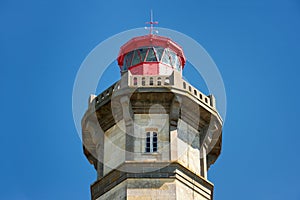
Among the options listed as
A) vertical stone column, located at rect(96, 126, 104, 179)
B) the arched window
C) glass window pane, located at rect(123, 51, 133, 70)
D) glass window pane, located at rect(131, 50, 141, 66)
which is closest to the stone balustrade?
vertical stone column, located at rect(96, 126, 104, 179)

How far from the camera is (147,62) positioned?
118 ft

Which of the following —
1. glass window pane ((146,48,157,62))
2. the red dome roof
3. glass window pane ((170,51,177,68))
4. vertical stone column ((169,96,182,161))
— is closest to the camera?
vertical stone column ((169,96,182,161))

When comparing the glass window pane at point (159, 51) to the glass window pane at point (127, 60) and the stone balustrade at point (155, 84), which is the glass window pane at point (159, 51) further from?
the stone balustrade at point (155, 84)

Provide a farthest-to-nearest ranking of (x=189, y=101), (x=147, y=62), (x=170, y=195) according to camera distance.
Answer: (x=147, y=62) < (x=189, y=101) < (x=170, y=195)

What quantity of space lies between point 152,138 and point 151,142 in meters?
0.18

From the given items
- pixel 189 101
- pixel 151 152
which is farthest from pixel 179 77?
pixel 151 152

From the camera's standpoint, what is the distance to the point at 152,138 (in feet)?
107

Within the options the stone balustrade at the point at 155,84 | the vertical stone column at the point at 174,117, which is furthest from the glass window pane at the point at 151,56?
the vertical stone column at the point at 174,117

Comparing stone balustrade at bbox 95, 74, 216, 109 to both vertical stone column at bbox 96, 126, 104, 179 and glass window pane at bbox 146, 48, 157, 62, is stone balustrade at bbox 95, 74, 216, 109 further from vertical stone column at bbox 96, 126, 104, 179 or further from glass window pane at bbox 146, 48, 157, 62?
glass window pane at bbox 146, 48, 157, 62

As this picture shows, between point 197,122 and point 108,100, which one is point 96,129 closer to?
point 108,100

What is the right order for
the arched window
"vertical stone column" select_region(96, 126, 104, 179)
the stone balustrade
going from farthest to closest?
1. "vertical stone column" select_region(96, 126, 104, 179)
2. the stone balustrade
3. the arched window

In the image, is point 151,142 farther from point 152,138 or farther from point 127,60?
point 127,60

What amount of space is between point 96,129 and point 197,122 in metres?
3.57

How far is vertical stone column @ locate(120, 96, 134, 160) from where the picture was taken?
→ 1275 inches
